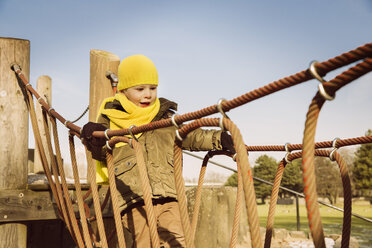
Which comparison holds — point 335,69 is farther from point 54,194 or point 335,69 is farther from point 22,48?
point 22,48

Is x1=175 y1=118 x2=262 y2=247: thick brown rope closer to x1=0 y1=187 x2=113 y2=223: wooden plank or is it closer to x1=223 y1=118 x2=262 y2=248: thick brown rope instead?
x1=223 y1=118 x2=262 y2=248: thick brown rope

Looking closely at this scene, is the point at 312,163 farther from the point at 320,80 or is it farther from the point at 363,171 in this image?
the point at 363,171

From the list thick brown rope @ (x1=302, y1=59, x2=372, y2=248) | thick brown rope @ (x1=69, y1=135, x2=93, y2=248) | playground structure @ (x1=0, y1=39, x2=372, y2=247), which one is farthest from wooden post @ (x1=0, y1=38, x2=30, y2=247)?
thick brown rope @ (x1=302, y1=59, x2=372, y2=248)

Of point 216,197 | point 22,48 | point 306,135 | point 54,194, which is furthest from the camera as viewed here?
point 216,197

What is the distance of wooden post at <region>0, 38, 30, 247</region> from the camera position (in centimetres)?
264

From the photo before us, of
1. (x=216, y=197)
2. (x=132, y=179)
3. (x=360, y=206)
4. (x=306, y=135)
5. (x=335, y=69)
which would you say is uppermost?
(x=335, y=69)

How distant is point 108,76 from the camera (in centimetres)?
311

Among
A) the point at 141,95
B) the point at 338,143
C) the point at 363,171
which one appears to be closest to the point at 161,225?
the point at 141,95

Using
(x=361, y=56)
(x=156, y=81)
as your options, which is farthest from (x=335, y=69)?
(x=156, y=81)

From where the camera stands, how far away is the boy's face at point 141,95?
2205mm

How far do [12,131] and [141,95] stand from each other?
111cm

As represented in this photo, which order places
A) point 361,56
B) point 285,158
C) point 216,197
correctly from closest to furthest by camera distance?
point 361,56, point 285,158, point 216,197

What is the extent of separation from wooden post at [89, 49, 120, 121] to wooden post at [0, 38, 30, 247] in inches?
20.3

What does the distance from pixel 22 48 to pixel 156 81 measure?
1.24 m
